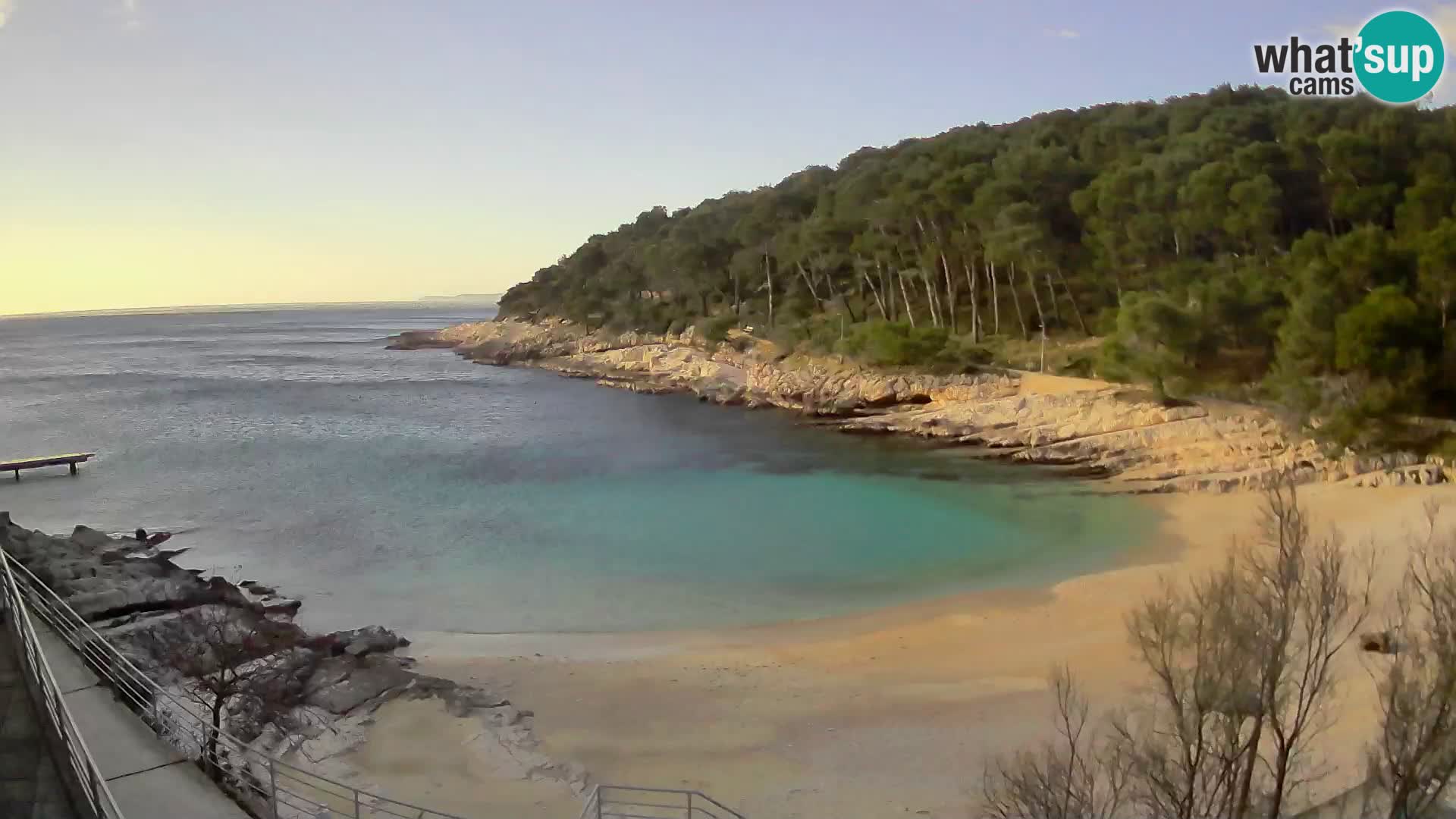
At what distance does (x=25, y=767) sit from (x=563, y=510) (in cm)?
1780

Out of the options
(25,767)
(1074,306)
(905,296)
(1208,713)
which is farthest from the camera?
(905,296)

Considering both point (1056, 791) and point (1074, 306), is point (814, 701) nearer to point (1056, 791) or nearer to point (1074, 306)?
point (1056, 791)

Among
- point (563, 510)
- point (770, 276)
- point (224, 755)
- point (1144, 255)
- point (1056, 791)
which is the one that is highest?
point (770, 276)

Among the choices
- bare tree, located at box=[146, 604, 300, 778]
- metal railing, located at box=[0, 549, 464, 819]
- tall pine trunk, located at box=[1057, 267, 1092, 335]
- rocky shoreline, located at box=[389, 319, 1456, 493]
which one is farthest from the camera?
tall pine trunk, located at box=[1057, 267, 1092, 335]

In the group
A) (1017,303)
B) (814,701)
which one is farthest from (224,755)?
(1017,303)

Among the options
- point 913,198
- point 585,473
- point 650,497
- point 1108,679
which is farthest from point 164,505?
point 913,198

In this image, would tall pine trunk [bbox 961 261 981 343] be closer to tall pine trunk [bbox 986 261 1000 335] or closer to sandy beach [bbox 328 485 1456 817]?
tall pine trunk [bbox 986 261 1000 335]

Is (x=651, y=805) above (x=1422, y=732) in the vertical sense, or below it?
below

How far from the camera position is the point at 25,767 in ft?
12.4

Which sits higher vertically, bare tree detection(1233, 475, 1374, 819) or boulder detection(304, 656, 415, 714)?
bare tree detection(1233, 475, 1374, 819)

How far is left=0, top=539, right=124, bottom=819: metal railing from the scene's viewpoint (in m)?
3.70

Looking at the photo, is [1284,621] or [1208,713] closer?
[1284,621]

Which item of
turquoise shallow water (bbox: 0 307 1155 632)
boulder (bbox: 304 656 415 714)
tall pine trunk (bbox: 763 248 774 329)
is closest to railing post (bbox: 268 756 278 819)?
boulder (bbox: 304 656 415 714)

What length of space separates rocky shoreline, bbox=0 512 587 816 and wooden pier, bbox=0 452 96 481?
14.4 m
